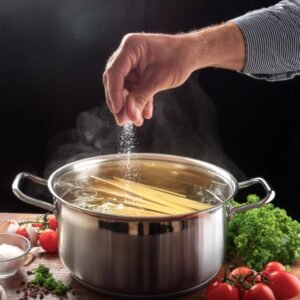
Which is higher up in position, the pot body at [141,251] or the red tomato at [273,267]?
the pot body at [141,251]

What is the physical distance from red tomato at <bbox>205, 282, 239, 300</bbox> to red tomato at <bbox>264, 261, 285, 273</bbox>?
0.18 m

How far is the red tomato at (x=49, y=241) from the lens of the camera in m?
1.71

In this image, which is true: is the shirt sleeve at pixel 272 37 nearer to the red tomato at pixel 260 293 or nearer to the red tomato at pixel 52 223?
the red tomato at pixel 260 293

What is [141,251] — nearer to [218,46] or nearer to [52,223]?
[52,223]

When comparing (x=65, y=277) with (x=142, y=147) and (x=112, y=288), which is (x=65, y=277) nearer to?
(x=112, y=288)

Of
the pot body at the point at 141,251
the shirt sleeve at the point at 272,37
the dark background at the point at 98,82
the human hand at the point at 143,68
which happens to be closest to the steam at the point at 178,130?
the dark background at the point at 98,82

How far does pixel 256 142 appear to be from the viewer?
3.21 meters

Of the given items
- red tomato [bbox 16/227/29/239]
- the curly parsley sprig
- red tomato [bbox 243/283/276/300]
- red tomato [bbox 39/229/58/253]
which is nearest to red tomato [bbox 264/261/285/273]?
the curly parsley sprig

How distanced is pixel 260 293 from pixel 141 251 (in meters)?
0.36

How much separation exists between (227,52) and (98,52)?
1708mm

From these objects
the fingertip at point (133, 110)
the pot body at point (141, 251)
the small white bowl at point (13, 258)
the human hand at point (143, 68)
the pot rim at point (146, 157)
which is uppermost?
the human hand at point (143, 68)

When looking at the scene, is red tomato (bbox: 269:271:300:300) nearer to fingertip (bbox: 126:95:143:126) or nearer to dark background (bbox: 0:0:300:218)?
fingertip (bbox: 126:95:143:126)

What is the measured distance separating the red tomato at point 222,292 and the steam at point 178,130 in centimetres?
182

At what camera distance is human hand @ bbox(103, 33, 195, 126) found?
4.90ft
